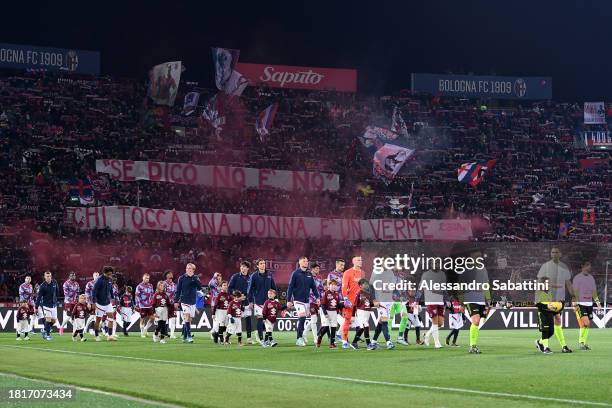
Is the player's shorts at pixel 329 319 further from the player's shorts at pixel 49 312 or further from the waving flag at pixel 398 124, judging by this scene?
the waving flag at pixel 398 124

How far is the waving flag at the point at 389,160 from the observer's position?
2677 inches

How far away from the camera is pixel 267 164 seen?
215ft

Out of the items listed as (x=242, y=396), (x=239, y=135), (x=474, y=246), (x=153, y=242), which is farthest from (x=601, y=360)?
(x=239, y=135)

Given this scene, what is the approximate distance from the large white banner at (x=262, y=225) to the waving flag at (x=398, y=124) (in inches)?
340

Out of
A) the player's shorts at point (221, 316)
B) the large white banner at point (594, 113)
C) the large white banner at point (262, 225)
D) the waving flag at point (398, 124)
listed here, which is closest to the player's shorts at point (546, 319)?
the player's shorts at point (221, 316)

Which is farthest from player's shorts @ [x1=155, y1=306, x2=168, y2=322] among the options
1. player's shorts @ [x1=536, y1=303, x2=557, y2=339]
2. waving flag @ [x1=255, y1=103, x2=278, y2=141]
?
waving flag @ [x1=255, y1=103, x2=278, y2=141]

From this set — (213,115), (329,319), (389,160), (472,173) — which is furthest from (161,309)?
(472,173)

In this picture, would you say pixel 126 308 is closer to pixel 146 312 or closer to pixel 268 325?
pixel 146 312

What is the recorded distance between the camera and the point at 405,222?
64.8m

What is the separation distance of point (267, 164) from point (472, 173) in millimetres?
14304

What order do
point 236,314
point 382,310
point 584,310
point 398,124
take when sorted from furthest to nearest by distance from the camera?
point 398,124, point 236,314, point 382,310, point 584,310

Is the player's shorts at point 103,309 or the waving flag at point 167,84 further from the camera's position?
the waving flag at point 167,84

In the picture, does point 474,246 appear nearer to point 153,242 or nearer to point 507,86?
point 153,242

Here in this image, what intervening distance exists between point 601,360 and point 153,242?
126 ft
